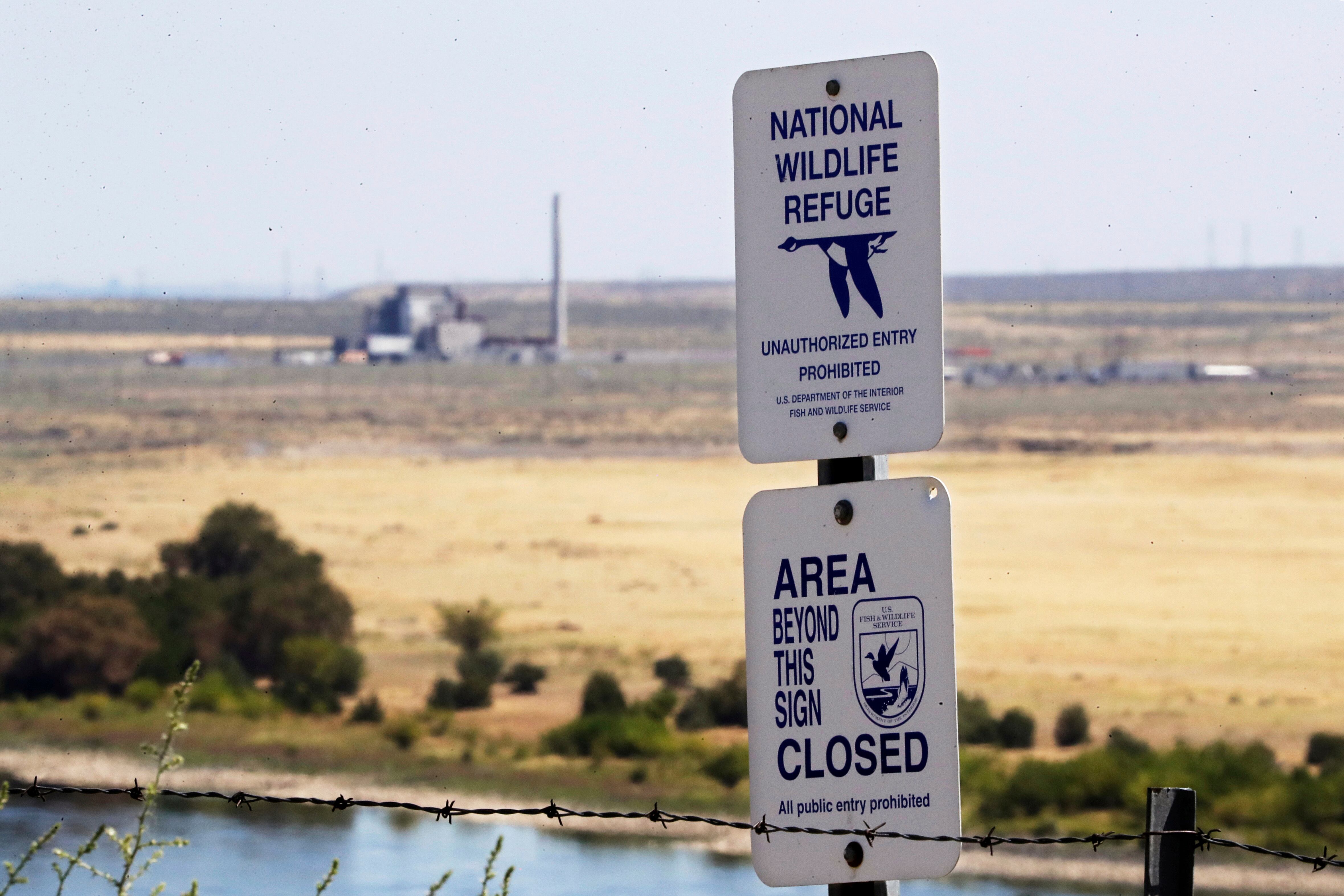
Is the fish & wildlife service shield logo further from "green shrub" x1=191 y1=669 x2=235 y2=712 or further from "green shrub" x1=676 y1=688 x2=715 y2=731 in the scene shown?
"green shrub" x1=191 y1=669 x2=235 y2=712

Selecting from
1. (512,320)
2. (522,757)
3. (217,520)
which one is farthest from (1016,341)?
(522,757)

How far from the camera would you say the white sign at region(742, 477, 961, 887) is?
10.3ft

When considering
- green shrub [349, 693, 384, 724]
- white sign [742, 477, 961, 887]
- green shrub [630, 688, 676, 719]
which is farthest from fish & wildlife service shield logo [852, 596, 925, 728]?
green shrub [349, 693, 384, 724]

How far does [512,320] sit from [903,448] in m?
130

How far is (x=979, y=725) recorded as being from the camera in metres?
41.1

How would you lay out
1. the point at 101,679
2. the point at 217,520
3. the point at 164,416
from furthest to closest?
the point at 164,416
the point at 217,520
the point at 101,679

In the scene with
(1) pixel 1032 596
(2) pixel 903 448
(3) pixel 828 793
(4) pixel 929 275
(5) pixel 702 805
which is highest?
(4) pixel 929 275

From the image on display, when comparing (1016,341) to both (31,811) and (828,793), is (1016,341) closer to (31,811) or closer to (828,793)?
(31,811)

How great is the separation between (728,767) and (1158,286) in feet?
358

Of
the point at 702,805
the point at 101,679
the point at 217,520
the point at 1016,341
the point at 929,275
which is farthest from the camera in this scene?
the point at 1016,341

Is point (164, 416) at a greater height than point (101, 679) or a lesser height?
greater

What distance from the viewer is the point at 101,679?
47.2 meters

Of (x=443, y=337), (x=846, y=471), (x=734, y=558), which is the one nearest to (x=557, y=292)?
(x=443, y=337)

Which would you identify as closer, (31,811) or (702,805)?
(31,811)
